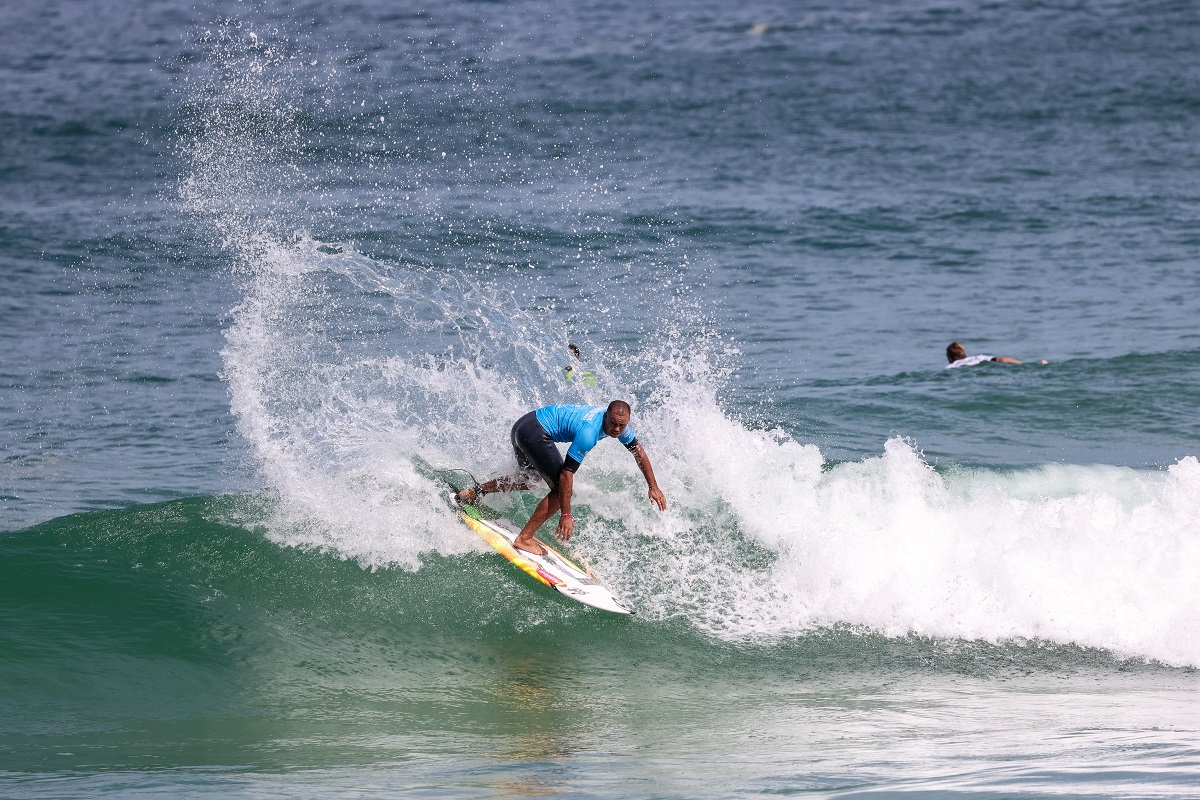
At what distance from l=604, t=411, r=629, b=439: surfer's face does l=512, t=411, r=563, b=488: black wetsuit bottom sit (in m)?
0.60

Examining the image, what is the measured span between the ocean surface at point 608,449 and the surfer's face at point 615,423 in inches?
63.7

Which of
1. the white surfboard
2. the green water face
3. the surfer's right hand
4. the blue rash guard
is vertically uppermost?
the blue rash guard

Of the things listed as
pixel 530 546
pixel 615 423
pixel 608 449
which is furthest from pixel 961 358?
pixel 615 423

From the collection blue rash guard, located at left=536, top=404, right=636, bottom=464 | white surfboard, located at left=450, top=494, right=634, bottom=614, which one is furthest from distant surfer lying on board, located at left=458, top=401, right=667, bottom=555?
white surfboard, located at left=450, top=494, right=634, bottom=614

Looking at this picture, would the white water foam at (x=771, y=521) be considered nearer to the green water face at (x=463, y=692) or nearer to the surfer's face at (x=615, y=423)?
the green water face at (x=463, y=692)

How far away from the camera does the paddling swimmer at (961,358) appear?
1859 centimetres

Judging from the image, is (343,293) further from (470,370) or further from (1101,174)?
(1101,174)

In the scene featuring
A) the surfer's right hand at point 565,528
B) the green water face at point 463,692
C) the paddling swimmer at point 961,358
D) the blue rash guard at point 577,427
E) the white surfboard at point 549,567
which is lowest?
the green water face at point 463,692

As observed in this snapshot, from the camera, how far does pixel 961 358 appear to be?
→ 18766 millimetres

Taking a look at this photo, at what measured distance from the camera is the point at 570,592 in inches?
409

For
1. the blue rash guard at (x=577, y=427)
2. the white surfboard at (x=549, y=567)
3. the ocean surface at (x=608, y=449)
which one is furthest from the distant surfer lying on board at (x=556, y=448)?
the ocean surface at (x=608, y=449)

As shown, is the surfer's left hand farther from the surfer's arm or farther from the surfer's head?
the surfer's head

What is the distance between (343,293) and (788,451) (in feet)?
31.1

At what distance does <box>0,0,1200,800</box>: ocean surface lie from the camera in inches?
333
